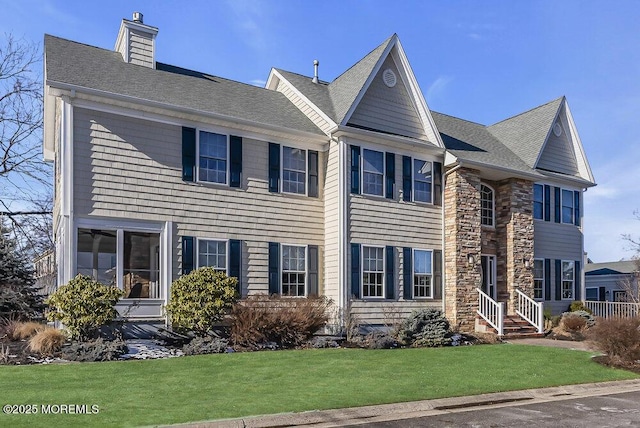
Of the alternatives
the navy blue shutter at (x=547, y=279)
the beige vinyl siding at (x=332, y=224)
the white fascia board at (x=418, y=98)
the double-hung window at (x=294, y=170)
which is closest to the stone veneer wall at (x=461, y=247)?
the white fascia board at (x=418, y=98)

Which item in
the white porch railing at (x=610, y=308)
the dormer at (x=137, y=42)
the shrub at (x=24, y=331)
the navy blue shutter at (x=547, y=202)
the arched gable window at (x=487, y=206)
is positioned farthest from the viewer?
the white porch railing at (x=610, y=308)

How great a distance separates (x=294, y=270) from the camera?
18.0 metres

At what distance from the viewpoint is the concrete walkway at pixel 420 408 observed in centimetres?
798

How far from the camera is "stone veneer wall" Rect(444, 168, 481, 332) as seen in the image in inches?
782

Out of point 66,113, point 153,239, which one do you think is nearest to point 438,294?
point 153,239

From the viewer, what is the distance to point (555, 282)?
24141 mm

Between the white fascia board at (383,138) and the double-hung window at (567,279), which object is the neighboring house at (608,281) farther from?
the white fascia board at (383,138)

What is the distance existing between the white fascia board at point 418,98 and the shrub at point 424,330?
20.5 feet

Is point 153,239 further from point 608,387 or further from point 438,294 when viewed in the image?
point 608,387

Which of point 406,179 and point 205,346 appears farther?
point 406,179

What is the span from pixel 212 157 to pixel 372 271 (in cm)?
629

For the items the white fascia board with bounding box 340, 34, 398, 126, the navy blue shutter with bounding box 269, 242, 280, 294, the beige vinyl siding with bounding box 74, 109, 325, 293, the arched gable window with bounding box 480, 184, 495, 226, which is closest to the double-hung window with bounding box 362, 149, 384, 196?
the white fascia board with bounding box 340, 34, 398, 126

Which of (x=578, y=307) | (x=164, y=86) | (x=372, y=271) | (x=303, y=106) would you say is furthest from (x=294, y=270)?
(x=578, y=307)

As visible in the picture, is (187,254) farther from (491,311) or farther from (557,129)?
(557,129)
